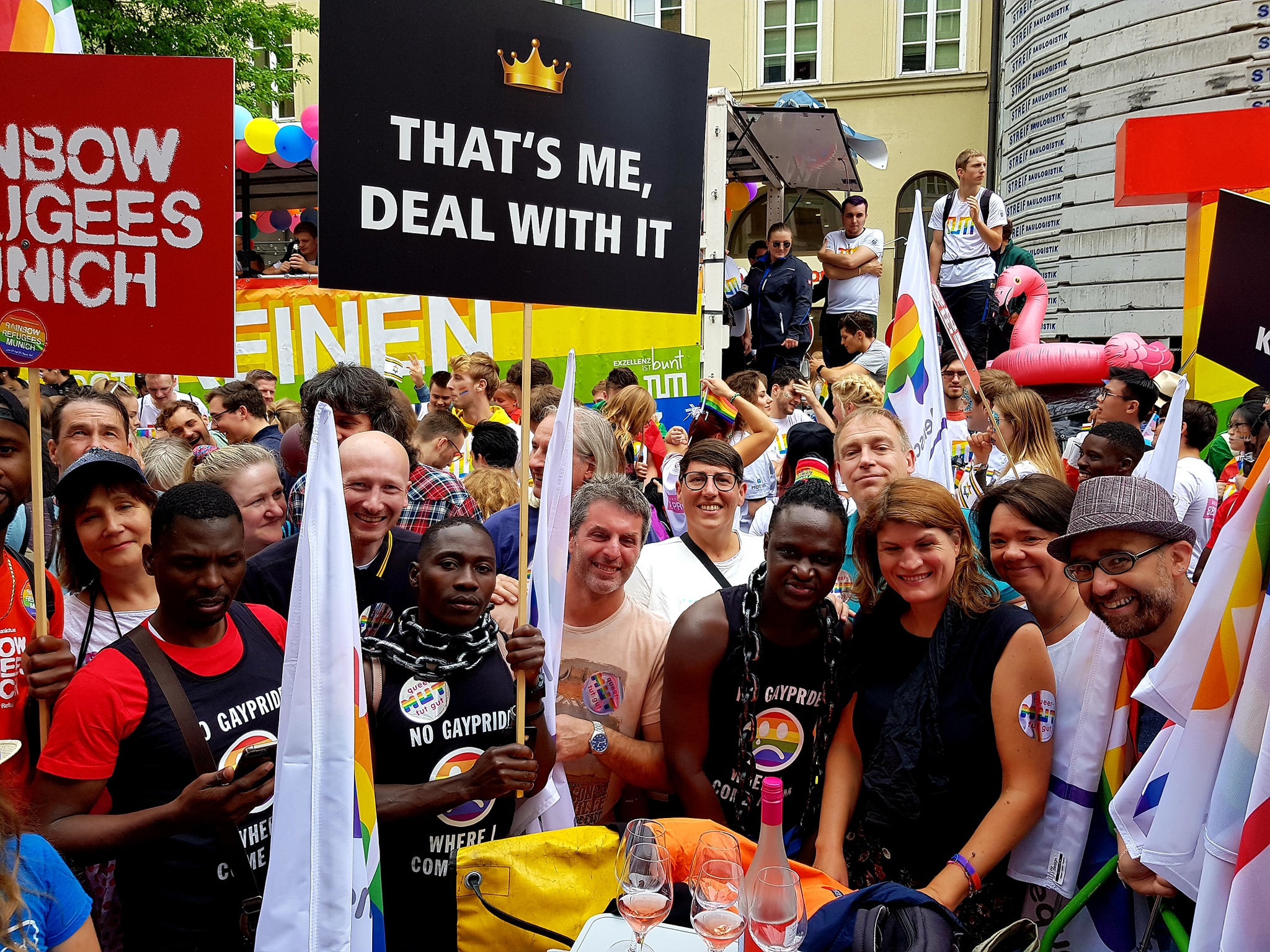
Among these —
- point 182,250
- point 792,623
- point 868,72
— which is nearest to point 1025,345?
point 792,623

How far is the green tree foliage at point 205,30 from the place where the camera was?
18.7 meters

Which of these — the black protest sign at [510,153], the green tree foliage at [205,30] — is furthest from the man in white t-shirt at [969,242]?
the green tree foliage at [205,30]

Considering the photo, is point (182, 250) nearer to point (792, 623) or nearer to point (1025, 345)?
point (792, 623)

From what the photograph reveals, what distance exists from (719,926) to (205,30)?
21.3 m

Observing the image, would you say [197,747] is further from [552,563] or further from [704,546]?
[704,546]

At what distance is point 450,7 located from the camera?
299cm

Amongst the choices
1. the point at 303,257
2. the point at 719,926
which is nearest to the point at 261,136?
the point at 303,257

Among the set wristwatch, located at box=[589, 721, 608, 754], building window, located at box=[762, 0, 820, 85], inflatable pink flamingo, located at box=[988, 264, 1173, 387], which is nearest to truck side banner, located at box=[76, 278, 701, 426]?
inflatable pink flamingo, located at box=[988, 264, 1173, 387]

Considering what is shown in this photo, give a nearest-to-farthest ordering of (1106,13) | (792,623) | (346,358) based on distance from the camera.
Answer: (792,623), (346,358), (1106,13)

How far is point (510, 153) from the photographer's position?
3.10m

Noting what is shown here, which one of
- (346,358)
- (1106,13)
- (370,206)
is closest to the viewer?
(370,206)

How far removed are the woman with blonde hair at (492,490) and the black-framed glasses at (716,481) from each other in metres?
1.06

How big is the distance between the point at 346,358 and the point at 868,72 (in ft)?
61.8

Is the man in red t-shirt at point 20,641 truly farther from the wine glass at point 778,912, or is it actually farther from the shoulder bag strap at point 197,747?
the wine glass at point 778,912
